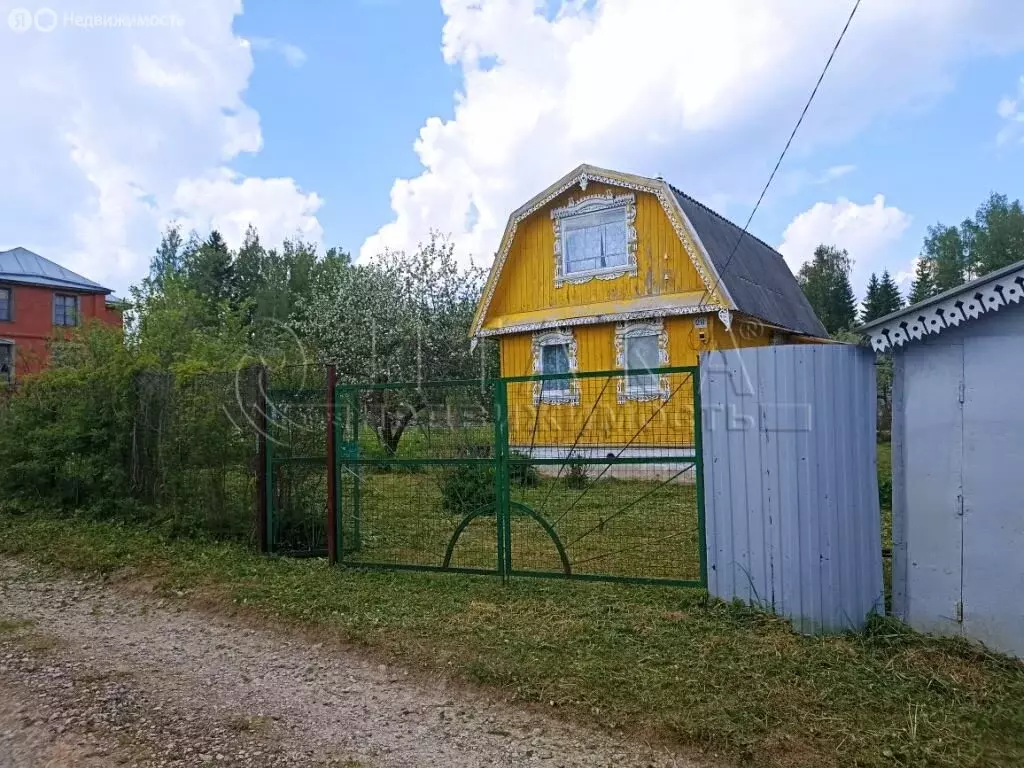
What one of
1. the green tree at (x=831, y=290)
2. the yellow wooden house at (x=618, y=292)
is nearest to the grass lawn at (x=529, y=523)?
the yellow wooden house at (x=618, y=292)

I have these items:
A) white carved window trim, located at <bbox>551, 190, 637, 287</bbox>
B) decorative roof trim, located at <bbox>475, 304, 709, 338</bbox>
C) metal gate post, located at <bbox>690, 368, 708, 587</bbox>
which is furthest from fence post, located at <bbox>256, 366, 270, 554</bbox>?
white carved window trim, located at <bbox>551, 190, 637, 287</bbox>

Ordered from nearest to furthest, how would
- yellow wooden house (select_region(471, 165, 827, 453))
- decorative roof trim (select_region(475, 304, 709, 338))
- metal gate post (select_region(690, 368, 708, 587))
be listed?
metal gate post (select_region(690, 368, 708, 587))
yellow wooden house (select_region(471, 165, 827, 453))
decorative roof trim (select_region(475, 304, 709, 338))

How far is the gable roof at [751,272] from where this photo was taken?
1290 cm

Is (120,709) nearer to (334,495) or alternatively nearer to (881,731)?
(334,495)

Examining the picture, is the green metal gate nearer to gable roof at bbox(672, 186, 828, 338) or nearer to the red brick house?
gable roof at bbox(672, 186, 828, 338)

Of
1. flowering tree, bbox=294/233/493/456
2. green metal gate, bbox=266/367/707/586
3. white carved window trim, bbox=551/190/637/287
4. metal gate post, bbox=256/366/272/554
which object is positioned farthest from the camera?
flowering tree, bbox=294/233/493/456

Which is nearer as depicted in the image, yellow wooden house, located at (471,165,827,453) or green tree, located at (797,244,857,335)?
yellow wooden house, located at (471,165,827,453)

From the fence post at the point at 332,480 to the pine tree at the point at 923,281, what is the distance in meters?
48.5

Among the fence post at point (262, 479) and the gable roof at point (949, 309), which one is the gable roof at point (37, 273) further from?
the gable roof at point (949, 309)

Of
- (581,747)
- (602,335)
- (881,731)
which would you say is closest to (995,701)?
(881,731)

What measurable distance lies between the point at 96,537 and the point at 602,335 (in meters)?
9.49

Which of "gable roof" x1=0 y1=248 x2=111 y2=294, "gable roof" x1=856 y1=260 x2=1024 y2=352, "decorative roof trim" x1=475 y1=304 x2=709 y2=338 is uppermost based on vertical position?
"gable roof" x1=0 y1=248 x2=111 y2=294

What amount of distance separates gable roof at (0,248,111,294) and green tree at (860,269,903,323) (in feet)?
149

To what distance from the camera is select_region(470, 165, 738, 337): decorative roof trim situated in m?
12.3
